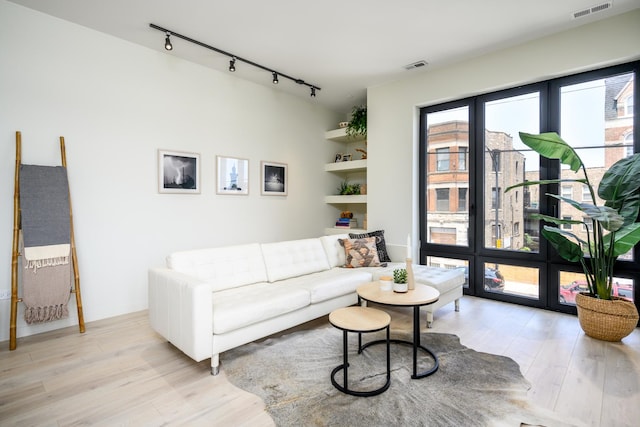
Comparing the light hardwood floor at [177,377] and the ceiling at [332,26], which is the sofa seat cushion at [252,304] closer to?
the light hardwood floor at [177,377]

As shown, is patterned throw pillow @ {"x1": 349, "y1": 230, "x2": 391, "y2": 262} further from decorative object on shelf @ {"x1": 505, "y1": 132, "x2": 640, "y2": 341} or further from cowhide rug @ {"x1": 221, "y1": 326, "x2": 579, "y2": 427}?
decorative object on shelf @ {"x1": 505, "y1": 132, "x2": 640, "y2": 341}

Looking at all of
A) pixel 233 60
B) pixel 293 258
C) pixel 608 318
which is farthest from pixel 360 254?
pixel 233 60

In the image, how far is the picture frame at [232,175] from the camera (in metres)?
4.41

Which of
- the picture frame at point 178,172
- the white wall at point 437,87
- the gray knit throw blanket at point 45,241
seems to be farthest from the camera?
the picture frame at point 178,172

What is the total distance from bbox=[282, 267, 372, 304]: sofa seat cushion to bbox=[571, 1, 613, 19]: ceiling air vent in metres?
3.32

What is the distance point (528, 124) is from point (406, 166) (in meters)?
1.53

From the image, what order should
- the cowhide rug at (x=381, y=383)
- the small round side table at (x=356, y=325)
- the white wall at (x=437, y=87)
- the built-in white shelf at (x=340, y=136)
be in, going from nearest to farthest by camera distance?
the cowhide rug at (x=381, y=383), the small round side table at (x=356, y=325), the white wall at (x=437, y=87), the built-in white shelf at (x=340, y=136)

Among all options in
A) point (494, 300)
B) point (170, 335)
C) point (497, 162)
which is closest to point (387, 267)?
point (494, 300)

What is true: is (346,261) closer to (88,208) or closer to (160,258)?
(160,258)

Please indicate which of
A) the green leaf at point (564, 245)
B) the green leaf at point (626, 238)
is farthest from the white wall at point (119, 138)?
the green leaf at point (626, 238)

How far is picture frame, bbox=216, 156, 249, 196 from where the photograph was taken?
14.5 ft

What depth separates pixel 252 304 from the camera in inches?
103

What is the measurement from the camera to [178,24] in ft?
10.7

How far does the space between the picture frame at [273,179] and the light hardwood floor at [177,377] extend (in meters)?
2.35
